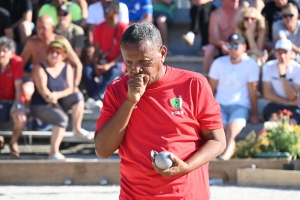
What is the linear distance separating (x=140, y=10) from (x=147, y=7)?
0.49ft

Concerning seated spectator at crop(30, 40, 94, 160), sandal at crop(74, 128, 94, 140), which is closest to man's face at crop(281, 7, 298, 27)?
seated spectator at crop(30, 40, 94, 160)

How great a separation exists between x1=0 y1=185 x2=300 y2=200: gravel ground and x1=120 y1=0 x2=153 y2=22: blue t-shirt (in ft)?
11.8

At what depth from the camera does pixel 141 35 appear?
3363mm

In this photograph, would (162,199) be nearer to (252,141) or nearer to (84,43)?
(252,141)

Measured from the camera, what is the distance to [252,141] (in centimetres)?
841

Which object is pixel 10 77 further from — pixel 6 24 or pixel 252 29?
pixel 252 29

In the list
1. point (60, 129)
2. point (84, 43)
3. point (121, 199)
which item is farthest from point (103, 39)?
point (121, 199)

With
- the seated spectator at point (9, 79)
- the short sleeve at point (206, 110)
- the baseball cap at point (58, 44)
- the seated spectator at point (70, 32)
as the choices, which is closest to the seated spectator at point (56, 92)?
the baseball cap at point (58, 44)

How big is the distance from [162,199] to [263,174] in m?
4.54

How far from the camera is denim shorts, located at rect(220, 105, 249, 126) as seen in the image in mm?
8945

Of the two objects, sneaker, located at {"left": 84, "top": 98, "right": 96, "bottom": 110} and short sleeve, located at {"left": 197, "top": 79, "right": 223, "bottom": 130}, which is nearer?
short sleeve, located at {"left": 197, "top": 79, "right": 223, "bottom": 130}

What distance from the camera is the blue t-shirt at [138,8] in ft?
34.8

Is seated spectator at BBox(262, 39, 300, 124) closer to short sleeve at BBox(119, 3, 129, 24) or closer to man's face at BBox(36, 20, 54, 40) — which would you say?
short sleeve at BBox(119, 3, 129, 24)

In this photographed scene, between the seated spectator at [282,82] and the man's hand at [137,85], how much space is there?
19.7ft
